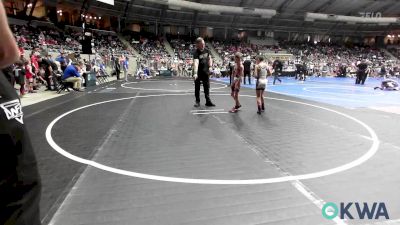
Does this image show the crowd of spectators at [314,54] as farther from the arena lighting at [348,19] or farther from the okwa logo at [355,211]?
the okwa logo at [355,211]

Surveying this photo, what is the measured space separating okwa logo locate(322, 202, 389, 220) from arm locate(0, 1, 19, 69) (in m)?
3.04

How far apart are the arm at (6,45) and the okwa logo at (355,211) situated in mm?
3037

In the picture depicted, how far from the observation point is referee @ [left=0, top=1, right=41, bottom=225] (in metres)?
1.10

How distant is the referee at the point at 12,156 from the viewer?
1.10 meters

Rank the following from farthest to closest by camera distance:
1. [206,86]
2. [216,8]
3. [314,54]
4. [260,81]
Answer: [314,54], [216,8], [206,86], [260,81]

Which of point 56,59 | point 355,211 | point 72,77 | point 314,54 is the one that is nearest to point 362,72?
point 72,77

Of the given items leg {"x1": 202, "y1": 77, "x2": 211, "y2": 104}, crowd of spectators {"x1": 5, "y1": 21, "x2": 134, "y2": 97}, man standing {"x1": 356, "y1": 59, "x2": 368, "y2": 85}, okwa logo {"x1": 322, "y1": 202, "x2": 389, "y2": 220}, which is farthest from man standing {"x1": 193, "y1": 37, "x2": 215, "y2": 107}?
man standing {"x1": 356, "y1": 59, "x2": 368, "y2": 85}

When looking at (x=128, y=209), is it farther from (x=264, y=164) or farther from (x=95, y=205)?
(x=264, y=164)

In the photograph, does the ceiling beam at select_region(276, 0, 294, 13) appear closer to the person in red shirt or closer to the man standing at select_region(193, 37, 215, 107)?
the man standing at select_region(193, 37, 215, 107)

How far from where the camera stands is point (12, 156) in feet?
3.76

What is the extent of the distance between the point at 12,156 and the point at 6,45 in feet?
1.35

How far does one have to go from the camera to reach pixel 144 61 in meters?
30.6

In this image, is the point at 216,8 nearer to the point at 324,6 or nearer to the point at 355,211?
the point at 324,6

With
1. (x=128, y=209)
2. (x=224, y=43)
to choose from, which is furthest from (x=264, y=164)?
(x=224, y=43)
